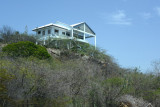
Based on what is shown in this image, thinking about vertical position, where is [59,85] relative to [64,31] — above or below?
below

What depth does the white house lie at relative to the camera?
117 ft

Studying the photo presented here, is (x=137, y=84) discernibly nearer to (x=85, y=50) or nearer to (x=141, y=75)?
(x=141, y=75)

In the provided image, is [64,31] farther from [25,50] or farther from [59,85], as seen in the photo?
[59,85]

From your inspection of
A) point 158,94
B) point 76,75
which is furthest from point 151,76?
point 76,75

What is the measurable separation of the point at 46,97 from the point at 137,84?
9.26 metres

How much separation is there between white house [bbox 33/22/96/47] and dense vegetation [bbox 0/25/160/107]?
1130 cm

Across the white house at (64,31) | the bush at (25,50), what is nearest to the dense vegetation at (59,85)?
the bush at (25,50)

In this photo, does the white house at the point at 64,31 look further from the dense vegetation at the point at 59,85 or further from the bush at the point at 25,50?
the dense vegetation at the point at 59,85

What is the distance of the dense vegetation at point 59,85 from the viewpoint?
1424 cm

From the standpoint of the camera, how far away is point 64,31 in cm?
3788

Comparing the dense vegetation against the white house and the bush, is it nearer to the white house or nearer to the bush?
the bush

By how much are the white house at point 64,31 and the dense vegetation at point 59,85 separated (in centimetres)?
1130

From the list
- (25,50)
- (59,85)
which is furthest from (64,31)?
(59,85)

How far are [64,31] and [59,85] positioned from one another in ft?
75.2
